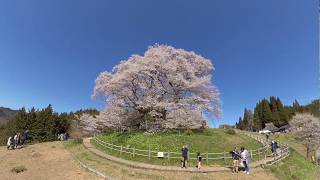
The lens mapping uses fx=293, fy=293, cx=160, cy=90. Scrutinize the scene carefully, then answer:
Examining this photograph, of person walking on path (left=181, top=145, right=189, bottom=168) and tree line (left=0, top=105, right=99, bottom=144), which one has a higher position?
tree line (left=0, top=105, right=99, bottom=144)

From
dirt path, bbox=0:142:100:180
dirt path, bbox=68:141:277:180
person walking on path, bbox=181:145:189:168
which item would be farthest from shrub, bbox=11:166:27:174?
person walking on path, bbox=181:145:189:168

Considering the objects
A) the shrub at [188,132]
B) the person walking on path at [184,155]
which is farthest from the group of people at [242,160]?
the shrub at [188,132]

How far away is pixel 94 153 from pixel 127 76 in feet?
39.9

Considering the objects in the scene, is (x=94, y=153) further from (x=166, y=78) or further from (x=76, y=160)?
(x=166, y=78)

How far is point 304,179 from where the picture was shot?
26406 millimetres

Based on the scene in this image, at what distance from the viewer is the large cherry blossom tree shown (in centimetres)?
3991

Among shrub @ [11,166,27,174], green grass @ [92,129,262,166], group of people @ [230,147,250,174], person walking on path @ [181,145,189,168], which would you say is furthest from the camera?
green grass @ [92,129,262,166]

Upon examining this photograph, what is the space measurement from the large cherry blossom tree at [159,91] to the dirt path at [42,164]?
36.3 feet

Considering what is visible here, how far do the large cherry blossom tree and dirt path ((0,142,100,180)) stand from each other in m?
11.1

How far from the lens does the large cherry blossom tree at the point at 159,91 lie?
3991 centimetres

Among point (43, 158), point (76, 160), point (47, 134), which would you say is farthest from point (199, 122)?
point (47, 134)

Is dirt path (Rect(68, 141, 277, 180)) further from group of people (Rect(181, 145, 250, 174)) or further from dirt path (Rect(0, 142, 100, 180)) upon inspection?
dirt path (Rect(0, 142, 100, 180))

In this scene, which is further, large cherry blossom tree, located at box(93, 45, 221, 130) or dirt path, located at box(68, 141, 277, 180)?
large cherry blossom tree, located at box(93, 45, 221, 130)

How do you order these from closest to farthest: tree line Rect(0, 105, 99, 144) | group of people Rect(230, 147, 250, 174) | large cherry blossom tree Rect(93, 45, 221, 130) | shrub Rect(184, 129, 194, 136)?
group of people Rect(230, 147, 250, 174) → shrub Rect(184, 129, 194, 136) → large cherry blossom tree Rect(93, 45, 221, 130) → tree line Rect(0, 105, 99, 144)
